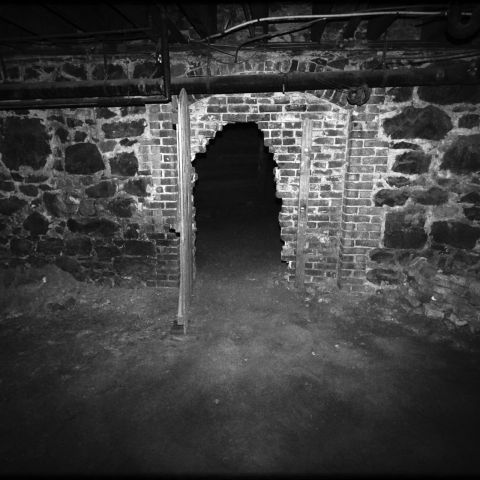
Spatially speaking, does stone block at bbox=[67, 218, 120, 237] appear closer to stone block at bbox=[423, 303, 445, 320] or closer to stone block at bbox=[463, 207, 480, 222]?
stone block at bbox=[423, 303, 445, 320]

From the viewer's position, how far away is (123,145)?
14.5ft

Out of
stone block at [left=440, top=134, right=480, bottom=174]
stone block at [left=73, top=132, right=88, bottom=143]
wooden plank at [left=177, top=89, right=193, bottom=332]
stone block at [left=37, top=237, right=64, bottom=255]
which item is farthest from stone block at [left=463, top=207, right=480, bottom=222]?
stone block at [left=37, top=237, right=64, bottom=255]

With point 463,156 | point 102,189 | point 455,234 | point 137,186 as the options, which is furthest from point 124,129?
point 455,234

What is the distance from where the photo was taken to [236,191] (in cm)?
950

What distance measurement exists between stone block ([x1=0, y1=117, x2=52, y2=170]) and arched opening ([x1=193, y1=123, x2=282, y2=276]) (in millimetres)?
3013

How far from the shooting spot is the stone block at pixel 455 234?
13.6ft

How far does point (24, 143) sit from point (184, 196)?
95.4 inches

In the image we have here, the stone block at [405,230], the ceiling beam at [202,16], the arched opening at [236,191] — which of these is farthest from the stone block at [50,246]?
the stone block at [405,230]

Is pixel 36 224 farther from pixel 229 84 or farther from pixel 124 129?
pixel 229 84

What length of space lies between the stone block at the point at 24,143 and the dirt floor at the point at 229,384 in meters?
1.56

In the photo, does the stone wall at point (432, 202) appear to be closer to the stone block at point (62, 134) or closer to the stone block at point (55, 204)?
the stone block at point (62, 134)

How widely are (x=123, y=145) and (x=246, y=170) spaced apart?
5500 mm

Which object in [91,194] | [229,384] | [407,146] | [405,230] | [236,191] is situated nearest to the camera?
[229,384]

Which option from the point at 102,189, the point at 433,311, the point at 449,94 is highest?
the point at 449,94
